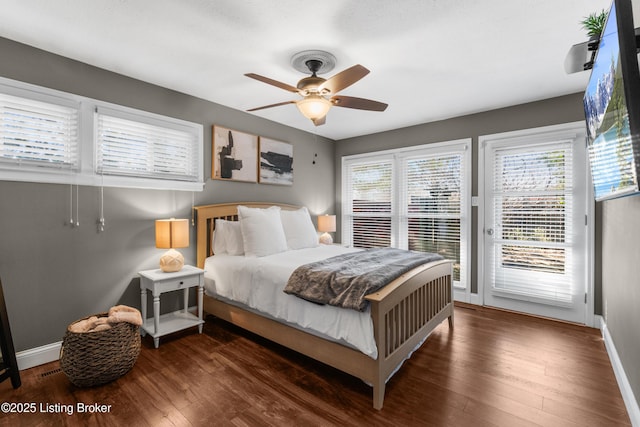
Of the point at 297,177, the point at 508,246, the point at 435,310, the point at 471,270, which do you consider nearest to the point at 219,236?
the point at 297,177

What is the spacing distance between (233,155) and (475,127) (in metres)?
3.18

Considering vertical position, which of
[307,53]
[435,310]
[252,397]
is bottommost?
[252,397]

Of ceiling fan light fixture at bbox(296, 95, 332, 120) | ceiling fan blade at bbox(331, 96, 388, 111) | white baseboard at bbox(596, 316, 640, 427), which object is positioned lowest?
white baseboard at bbox(596, 316, 640, 427)

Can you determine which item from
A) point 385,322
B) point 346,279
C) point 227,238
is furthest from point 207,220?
point 385,322

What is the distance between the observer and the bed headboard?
3.43 metres

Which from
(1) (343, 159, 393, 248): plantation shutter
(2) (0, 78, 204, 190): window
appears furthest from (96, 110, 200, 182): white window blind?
(1) (343, 159, 393, 248): plantation shutter

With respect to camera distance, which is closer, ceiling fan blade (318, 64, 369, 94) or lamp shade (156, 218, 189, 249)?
ceiling fan blade (318, 64, 369, 94)

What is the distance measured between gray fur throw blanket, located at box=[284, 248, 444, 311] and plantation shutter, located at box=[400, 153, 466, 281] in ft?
5.59

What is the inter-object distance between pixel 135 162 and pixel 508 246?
435cm

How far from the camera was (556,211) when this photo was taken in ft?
A: 11.4

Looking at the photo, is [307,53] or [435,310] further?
[435,310]

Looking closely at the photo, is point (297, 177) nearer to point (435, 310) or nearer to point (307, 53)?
point (307, 53)

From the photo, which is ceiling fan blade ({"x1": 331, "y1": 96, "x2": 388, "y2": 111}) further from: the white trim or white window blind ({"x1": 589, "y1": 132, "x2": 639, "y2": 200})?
the white trim

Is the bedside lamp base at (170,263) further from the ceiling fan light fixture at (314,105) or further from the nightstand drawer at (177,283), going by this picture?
the ceiling fan light fixture at (314,105)
